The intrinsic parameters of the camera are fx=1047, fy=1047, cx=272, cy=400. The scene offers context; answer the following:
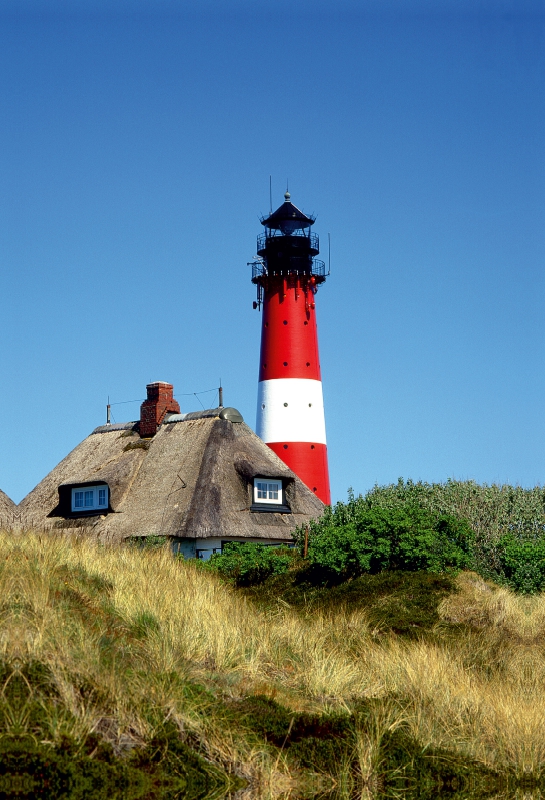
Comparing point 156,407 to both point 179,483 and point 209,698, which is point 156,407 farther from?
point 209,698

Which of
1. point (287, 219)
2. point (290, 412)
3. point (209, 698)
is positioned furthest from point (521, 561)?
point (287, 219)

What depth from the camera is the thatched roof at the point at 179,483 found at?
100 ft

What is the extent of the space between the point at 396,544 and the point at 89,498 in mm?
14233

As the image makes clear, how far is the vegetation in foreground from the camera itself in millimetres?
9062

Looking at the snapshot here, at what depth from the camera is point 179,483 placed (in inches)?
1255

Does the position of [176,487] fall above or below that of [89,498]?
above

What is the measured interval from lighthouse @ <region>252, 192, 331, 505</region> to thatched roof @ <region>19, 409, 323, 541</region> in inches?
142

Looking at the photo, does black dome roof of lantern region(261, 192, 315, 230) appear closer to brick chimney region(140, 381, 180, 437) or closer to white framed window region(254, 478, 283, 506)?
brick chimney region(140, 381, 180, 437)

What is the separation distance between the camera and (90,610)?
1200cm

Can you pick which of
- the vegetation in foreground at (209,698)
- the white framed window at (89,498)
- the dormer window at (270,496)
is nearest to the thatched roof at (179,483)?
the dormer window at (270,496)

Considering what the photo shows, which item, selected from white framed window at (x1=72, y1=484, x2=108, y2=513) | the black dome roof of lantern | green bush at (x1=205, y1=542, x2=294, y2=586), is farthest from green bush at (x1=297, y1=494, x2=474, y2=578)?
the black dome roof of lantern

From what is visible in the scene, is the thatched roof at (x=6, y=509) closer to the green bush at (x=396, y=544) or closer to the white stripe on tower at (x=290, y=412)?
the white stripe on tower at (x=290, y=412)

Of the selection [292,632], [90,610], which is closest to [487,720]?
[292,632]


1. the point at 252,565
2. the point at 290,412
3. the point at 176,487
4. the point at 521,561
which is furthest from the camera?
the point at 290,412
